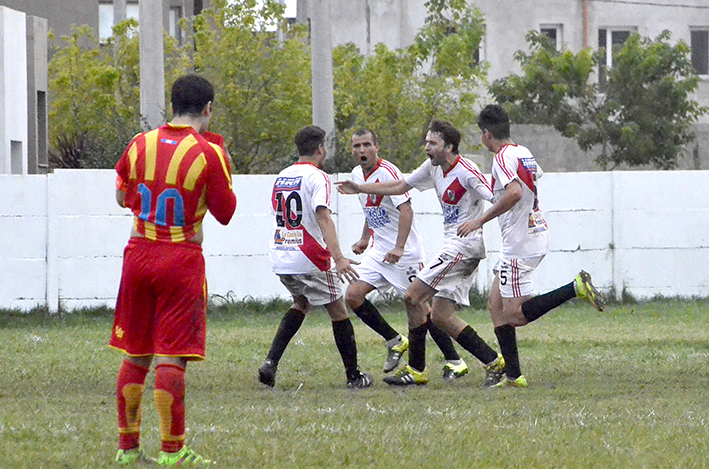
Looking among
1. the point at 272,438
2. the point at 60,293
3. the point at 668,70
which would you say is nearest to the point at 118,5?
the point at 668,70

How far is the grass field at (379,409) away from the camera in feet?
20.0

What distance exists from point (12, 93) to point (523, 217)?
1303 cm

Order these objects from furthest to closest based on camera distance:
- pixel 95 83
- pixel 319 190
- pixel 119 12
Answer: pixel 119 12, pixel 95 83, pixel 319 190

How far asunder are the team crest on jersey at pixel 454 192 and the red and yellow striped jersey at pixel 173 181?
3704 millimetres

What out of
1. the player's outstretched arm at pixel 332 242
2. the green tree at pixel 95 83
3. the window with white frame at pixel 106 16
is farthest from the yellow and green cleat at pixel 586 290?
the window with white frame at pixel 106 16

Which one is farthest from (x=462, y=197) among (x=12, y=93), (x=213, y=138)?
(x=12, y=93)

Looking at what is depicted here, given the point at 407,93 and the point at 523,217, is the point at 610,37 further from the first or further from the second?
the point at 523,217

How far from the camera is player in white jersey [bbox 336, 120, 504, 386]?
9.23m

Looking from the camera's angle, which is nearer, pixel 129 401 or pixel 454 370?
pixel 129 401

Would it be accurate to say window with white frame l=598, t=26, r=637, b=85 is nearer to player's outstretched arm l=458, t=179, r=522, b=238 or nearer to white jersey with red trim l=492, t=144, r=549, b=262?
white jersey with red trim l=492, t=144, r=549, b=262

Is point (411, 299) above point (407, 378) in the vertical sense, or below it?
above

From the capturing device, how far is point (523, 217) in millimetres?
9000

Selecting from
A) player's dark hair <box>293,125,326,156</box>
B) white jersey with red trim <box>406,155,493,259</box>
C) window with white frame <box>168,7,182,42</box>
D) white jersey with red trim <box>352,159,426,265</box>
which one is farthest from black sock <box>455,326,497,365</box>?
window with white frame <box>168,7,182,42</box>

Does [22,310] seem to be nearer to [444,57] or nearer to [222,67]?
[222,67]
